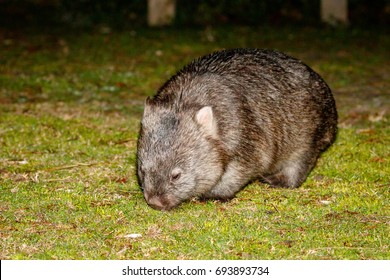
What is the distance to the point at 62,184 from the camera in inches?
228

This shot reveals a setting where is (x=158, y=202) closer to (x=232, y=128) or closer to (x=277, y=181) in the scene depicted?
(x=232, y=128)

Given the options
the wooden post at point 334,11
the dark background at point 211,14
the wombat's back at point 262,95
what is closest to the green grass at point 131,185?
the wombat's back at point 262,95

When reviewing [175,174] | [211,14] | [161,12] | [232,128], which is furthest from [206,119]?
[211,14]

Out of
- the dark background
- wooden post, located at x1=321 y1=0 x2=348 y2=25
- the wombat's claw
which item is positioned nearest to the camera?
the wombat's claw

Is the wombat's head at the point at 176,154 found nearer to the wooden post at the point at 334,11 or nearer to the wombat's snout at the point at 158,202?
the wombat's snout at the point at 158,202

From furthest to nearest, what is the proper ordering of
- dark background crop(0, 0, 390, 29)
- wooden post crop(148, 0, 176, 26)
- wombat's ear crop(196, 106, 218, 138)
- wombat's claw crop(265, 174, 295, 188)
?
dark background crop(0, 0, 390, 29), wooden post crop(148, 0, 176, 26), wombat's claw crop(265, 174, 295, 188), wombat's ear crop(196, 106, 218, 138)

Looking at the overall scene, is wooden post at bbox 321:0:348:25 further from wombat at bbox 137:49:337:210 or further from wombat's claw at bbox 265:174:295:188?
wombat's claw at bbox 265:174:295:188

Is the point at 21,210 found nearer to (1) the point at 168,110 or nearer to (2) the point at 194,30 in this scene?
(1) the point at 168,110

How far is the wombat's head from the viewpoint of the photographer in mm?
5070

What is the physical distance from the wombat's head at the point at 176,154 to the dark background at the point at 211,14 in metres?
10.4

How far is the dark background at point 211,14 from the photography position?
52.2 ft

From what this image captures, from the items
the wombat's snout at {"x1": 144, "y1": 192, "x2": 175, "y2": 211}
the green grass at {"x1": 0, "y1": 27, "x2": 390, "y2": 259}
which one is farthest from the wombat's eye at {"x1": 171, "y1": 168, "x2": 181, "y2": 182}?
the green grass at {"x1": 0, "y1": 27, "x2": 390, "y2": 259}

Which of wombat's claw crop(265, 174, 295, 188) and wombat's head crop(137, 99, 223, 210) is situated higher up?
wombat's head crop(137, 99, 223, 210)

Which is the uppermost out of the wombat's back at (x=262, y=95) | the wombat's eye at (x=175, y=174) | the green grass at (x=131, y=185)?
the wombat's back at (x=262, y=95)
